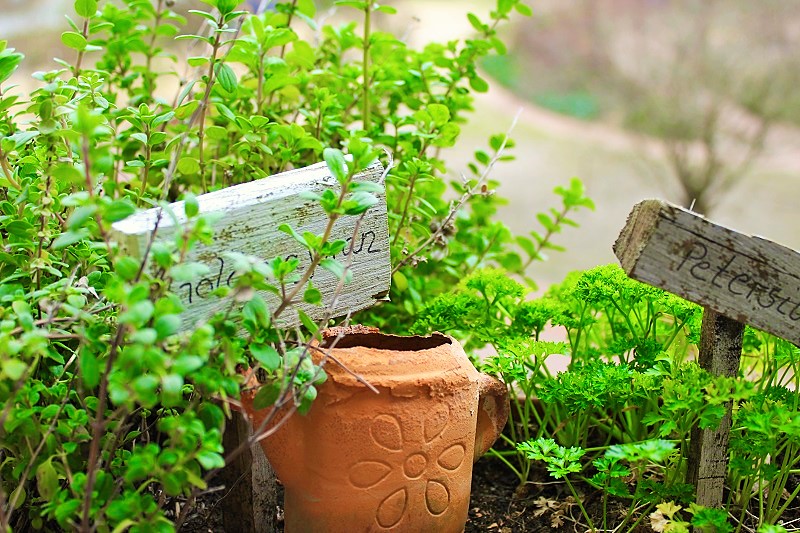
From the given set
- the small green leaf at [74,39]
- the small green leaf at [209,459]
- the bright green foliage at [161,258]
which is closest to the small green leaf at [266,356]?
the bright green foliage at [161,258]

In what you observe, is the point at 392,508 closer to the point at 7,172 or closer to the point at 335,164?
the point at 335,164

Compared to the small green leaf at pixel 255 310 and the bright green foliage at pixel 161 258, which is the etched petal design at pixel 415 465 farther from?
the small green leaf at pixel 255 310

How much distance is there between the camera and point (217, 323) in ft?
2.90

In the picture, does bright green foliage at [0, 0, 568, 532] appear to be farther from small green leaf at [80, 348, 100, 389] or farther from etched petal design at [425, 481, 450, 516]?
etched petal design at [425, 481, 450, 516]

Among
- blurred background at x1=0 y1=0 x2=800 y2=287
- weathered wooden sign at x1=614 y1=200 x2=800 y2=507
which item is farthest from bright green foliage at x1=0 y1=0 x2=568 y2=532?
blurred background at x1=0 y1=0 x2=800 y2=287

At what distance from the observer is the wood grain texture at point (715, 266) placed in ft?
3.20

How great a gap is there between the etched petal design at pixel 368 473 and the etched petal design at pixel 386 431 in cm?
3

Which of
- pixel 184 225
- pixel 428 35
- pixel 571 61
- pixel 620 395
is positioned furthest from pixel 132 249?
pixel 571 61

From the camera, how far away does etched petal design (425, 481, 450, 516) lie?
1097 millimetres

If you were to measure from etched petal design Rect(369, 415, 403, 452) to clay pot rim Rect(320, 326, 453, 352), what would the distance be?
129 millimetres

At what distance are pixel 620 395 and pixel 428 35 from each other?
8.43 feet

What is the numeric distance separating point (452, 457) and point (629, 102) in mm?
2737

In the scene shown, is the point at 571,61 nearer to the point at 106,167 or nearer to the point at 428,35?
the point at 428,35

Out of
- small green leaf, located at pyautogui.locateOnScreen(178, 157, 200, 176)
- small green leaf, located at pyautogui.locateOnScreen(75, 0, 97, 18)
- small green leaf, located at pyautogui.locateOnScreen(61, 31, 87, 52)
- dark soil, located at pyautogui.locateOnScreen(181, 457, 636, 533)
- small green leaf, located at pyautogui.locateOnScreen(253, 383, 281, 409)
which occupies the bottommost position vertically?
dark soil, located at pyautogui.locateOnScreen(181, 457, 636, 533)
